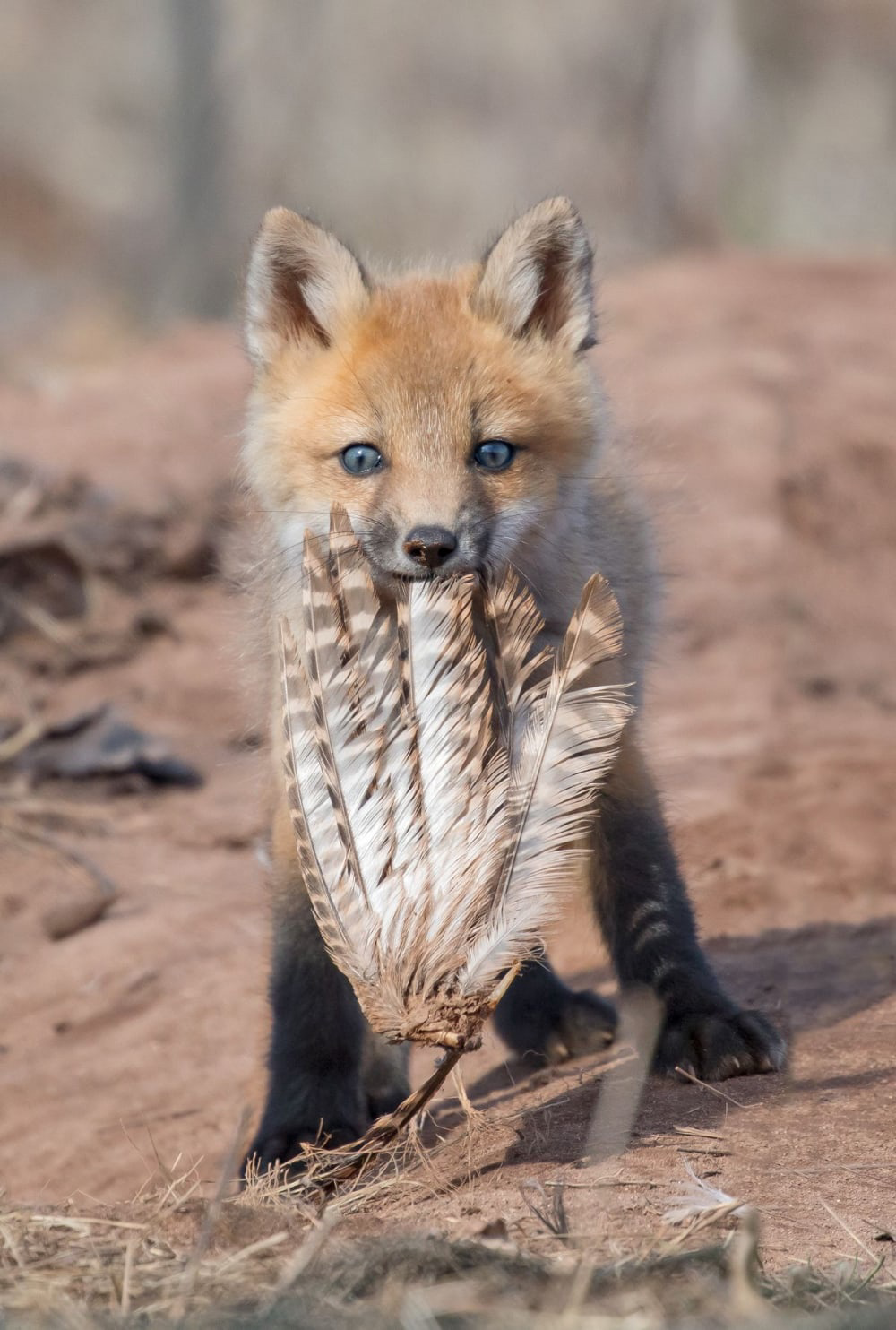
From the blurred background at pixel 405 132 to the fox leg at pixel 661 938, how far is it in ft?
31.2

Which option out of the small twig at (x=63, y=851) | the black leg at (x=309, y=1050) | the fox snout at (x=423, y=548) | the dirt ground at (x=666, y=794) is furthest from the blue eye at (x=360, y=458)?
the small twig at (x=63, y=851)

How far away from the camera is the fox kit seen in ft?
11.1

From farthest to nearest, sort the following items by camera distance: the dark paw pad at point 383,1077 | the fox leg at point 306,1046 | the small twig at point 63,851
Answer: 1. the small twig at point 63,851
2. the dark paw pad at point 383,1077
3. the fox leg at point 306,1046

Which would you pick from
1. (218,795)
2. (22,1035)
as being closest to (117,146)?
(218,795)

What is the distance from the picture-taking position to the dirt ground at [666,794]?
9.84 ft

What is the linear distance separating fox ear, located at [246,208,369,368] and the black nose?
902 mm

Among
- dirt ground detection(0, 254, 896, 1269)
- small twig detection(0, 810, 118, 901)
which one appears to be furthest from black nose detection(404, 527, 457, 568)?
small twig detection(0, 810, 118, 901)

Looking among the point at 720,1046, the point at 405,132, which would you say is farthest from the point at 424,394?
the point at 405,132

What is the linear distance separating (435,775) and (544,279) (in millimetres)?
1682

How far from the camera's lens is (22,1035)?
4.82 metres

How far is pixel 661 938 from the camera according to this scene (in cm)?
361

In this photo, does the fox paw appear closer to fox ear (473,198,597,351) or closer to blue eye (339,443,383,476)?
blue eye (339,443,383,476)

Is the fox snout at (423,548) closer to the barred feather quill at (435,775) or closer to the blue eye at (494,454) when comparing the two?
the barred feather quill at (435,775)

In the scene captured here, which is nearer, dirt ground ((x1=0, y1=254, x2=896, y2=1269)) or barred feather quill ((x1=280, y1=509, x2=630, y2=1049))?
barred feather quill ((x1=280, y1=509, x2=630, y2=1049))
